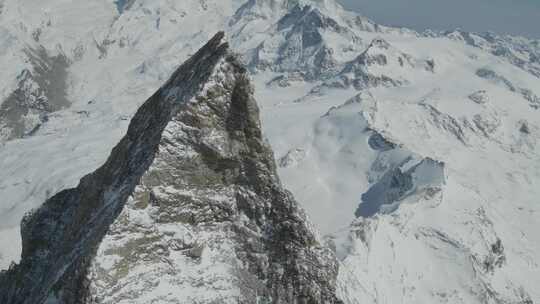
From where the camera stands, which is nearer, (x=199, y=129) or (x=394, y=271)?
(x=199, y=129)

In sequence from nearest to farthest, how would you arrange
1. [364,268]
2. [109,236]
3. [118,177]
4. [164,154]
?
1. [109,236]
2. [164,154]
3. [118,177]
4. [364,268]

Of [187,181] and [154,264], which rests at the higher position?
[187,181]

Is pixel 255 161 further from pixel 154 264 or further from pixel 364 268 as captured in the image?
pixel 364 268

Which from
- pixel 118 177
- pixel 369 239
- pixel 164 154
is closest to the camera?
pixel 164 154

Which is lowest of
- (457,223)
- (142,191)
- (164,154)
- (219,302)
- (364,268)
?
(219,302)

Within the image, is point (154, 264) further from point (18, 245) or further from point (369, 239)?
point (18, 245)

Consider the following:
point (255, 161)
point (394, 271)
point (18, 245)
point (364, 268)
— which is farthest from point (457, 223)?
point (255, 161)
